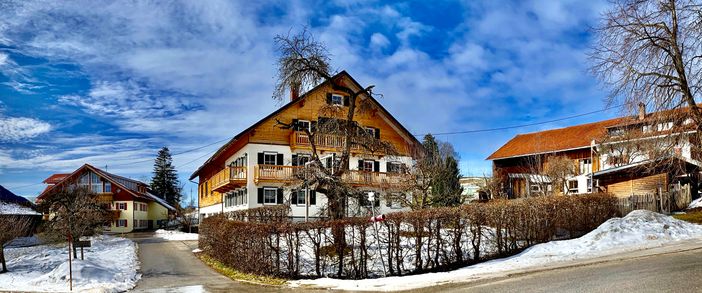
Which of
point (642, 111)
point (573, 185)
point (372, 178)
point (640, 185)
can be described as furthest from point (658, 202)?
point (573, 185)

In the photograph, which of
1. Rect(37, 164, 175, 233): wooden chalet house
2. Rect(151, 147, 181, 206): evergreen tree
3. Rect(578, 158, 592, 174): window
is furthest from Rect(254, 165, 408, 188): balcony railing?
Rect(151, 147, 181, 206): evergreen tree

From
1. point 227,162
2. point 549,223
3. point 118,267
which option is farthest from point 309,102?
point 549,223

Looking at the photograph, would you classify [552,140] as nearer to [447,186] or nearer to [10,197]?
[447,186]

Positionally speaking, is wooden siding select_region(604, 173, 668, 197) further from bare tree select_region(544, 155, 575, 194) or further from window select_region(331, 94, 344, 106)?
window select_region(331, 94, 344, 106)

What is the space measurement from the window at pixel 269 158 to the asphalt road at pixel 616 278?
2831cm

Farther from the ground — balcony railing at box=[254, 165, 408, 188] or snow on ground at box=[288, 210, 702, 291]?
balcony railing at box=[254, 165, 408, 188]

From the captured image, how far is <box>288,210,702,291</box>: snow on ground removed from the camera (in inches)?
592

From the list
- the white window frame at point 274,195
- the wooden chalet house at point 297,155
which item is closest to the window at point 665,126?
the wooden chalet house at point 297,155

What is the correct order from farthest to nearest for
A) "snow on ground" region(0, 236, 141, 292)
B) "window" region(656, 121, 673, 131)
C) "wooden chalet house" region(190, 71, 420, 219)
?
"wooden chalet house" region(190, 71, 420, 219) → "window" region(656, 121, 673, 131) → "snow on ground" region(0, 236, 141, 292)

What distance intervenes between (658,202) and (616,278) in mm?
19031

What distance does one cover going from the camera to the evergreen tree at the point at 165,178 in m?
103

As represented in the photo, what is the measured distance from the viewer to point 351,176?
132ft

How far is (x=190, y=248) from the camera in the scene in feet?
103

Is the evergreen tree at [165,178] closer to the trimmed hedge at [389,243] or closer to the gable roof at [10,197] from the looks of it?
the gable roof at [10,197]
